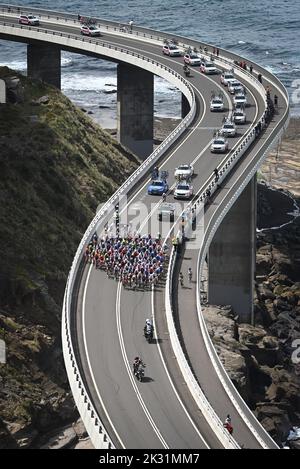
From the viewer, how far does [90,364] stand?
8644cm

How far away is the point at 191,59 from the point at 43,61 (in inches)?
935

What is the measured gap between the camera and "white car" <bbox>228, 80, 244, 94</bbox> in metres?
149

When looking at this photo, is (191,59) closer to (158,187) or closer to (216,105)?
(216,105)

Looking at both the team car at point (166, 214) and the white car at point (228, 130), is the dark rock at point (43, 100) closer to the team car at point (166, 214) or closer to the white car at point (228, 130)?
the white car at point (228, 130)

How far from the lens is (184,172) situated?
11925 centimetres

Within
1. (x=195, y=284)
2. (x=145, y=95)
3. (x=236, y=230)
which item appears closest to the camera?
(x=195, y=284)

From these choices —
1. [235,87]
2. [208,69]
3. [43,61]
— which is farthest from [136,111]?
[235,87]

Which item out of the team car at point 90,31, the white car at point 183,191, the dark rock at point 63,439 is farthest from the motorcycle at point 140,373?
the team car at point 90,31

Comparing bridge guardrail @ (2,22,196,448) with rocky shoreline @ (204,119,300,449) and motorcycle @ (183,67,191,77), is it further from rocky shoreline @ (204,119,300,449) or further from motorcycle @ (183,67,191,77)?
rocky shoreline @ (204,119,300,449)

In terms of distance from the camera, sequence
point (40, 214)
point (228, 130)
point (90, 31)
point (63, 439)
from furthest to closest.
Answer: point (90, 31) → point (228, 130) → point (40, 214) → point (63, 439)

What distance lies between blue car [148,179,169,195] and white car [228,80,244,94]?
117ft
